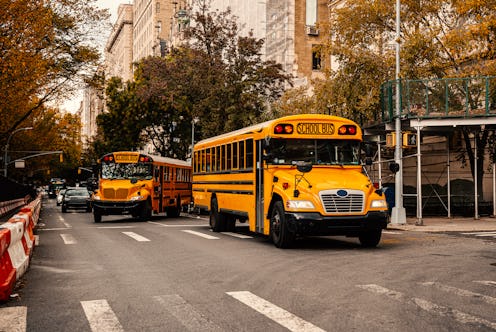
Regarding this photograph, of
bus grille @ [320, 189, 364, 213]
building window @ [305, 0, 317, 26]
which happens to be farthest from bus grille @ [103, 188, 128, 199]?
building window @ [305, 0, 317, 26]

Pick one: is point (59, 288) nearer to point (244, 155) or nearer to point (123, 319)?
point (123, 319)

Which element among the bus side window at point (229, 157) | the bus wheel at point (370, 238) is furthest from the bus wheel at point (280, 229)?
the bus side window at point (229, 157)

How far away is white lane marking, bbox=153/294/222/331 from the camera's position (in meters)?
6.67

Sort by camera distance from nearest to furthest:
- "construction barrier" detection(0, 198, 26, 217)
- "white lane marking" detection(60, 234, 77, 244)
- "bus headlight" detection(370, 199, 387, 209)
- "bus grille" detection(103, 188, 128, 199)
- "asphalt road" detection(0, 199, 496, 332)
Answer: "asphalt road" detection(0, 199, 496, 332), "bus headlight" detection(370, 199, 387, 209), "white lane marking" detection(60, 234, 77, 244), "bus grille" detection(103, 188, 128, 199), "construction barrier" detection(0, 198, 26, 217)

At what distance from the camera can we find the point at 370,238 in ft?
49.1

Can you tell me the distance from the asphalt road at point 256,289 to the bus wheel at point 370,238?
0.23 meters

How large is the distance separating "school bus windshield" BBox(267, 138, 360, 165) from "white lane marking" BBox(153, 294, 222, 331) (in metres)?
7.20

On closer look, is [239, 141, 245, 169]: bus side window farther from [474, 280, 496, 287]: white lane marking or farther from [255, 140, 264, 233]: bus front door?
[474, 280, 496, 287]: white lane marking

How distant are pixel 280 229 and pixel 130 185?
1381cm

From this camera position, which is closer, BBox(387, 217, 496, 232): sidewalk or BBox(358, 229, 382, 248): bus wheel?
BBox(358, 229, 382, 248): bus wheel

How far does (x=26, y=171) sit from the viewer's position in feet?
306

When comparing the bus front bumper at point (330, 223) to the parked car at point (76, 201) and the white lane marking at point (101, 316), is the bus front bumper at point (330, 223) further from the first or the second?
the parked car at point (76, 201)

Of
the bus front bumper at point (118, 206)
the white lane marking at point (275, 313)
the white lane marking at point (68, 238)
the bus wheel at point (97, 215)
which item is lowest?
the white lane marking at point (68, 238)

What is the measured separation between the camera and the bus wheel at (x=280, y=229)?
14.2 metres
